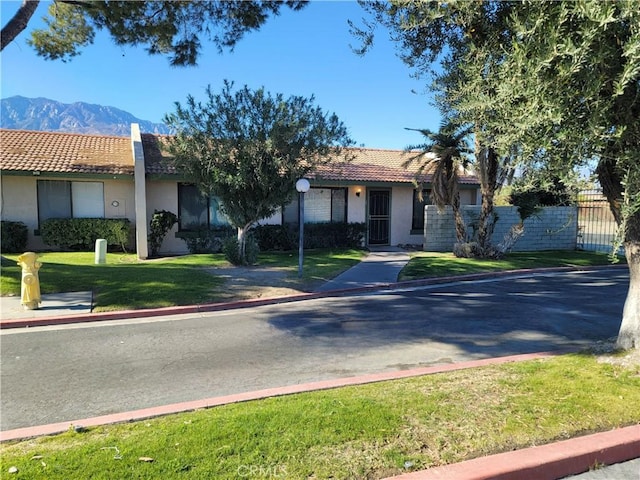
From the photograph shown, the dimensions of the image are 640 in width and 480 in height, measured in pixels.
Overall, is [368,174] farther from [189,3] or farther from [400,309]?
[400,309]

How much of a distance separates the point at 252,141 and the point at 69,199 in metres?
8.71

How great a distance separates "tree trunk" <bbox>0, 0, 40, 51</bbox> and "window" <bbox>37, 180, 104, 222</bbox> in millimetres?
6772

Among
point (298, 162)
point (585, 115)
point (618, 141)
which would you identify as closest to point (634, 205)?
point (618, 141)

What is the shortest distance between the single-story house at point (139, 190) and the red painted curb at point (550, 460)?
36.1 feet

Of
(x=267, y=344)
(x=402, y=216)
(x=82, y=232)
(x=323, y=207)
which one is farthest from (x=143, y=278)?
(x=402, y=216)

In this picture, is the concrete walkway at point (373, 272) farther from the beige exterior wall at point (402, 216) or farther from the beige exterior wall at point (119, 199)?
the beige exterior wall at point (119, 199)

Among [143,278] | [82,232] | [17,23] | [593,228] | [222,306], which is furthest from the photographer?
[593,228]

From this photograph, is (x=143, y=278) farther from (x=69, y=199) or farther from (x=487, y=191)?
(x=487, y=191)

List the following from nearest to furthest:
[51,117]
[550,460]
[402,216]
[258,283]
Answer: [550,460] → [258,283] → [402,216] → [51,117]

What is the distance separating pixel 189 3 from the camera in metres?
10.8

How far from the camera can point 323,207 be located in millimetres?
18219

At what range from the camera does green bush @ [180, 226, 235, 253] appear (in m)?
16.0

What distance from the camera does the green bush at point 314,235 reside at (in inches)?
656

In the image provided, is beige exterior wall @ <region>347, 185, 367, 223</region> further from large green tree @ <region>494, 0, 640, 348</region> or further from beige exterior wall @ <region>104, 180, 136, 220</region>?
large green tree @ <region>494, 0, 640, 348</region>
